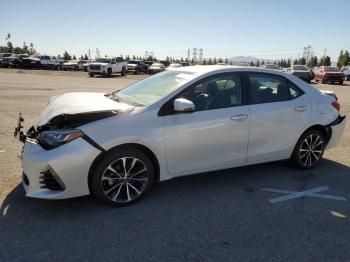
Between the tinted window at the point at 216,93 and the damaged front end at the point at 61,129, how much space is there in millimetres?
1030

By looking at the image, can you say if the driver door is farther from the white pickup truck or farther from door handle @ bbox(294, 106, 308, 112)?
the white pickup truck

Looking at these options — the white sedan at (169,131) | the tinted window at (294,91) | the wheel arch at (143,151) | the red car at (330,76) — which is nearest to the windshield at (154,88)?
the white sedan at (169,131)

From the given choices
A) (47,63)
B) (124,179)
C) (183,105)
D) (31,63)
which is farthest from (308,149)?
(47,63)

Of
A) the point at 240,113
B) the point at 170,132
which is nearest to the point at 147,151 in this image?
the point at 170,132

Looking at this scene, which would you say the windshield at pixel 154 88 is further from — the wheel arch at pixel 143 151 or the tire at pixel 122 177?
the tire at pixel 122 177

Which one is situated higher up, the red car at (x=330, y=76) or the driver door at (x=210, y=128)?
the driver door at (x=210, y=128)

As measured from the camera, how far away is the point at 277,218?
13.7ft

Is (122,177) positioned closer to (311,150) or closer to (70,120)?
(70,120)

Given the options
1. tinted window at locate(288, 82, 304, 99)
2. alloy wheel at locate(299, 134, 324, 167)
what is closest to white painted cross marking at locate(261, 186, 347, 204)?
alloy wheel at locate(299, 134, 324, 167)

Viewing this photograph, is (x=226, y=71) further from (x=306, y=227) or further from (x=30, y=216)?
(x=30, y=216)

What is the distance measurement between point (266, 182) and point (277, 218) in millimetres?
1188

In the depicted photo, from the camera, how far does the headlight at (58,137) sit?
13.0ft

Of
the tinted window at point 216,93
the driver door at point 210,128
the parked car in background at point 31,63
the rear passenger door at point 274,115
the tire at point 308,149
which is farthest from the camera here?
the parked car in background at point 31,63

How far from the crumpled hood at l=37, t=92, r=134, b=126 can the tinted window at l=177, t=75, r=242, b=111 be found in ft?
2.66
